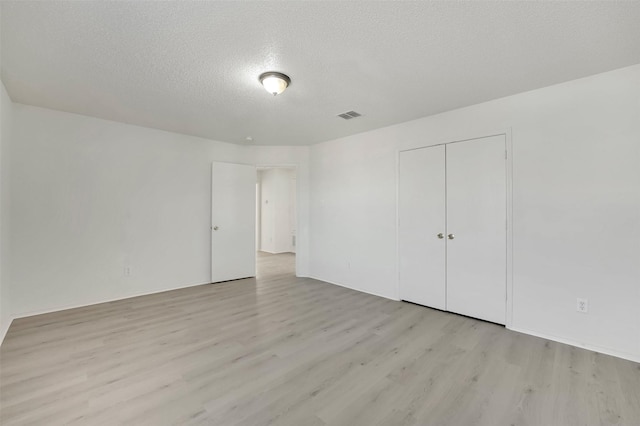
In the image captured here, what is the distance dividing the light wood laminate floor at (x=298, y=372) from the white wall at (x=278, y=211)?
16.0ft

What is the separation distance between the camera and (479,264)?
318 centimetres

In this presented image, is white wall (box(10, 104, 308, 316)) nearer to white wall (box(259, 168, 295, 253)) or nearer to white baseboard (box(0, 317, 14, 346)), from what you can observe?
white baseboard (box(0, 317, 14, 346))

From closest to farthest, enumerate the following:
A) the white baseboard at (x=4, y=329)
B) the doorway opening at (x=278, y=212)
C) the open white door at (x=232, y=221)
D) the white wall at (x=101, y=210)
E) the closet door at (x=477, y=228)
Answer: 1. the white baseboard at (x=4, y=329)
2. the closet door at (x=477, y=228)
3. the white wall at (x=101, y=210)
4. the open white door at (x=232, y=221)
5. the doorway opening at (x=278, y=212)

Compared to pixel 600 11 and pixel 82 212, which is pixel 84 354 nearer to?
pixel 82 212

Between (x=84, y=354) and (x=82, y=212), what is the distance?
2.02 meters

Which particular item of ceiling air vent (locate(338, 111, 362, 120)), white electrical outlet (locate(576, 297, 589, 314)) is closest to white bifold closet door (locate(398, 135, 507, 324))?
white electrical outlet (locate(576, 297, 589, 314))

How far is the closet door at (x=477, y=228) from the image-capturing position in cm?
302

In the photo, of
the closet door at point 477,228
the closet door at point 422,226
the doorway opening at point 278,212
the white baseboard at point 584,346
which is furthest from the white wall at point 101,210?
the white baseboard at point 584,346

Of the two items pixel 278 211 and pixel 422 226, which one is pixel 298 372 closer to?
pixel 422 226

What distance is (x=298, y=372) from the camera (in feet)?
6.96

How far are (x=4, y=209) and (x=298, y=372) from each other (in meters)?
3.44

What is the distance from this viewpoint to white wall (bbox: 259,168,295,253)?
8234 millimetres

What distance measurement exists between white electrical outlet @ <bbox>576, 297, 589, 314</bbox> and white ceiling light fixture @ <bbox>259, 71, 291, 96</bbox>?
11.2 feet

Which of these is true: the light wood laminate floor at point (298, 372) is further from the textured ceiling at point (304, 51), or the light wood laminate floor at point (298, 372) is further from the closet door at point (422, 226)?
the textured ceiling at point (304, 51)
